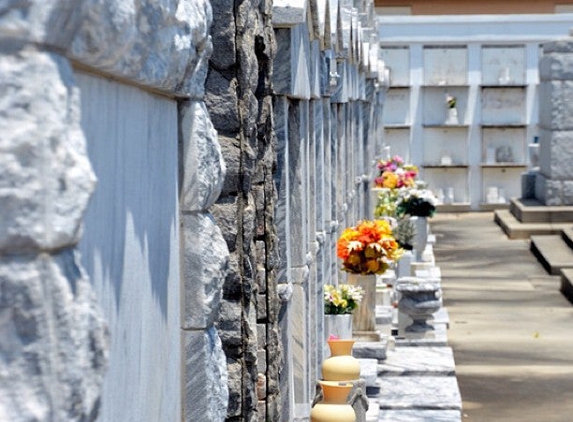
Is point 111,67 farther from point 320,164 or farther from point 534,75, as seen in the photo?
point 534,75

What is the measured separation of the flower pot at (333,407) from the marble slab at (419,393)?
145 inches

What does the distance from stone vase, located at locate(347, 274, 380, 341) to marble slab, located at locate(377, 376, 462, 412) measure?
439 millimetres

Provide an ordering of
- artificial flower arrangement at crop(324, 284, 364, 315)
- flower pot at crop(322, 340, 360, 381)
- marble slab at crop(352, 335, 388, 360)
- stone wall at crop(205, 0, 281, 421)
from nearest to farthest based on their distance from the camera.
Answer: stone wall at crop(205, 0, 281, 421) → flower pot at crop(322, 340, 360, 381) → artificial flower arrangement at crop(324, 284, 364, 315) → marble slab at crop(352, 335, 388, 360)

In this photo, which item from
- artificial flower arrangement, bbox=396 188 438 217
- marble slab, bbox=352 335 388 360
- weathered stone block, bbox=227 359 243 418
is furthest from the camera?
artificial flower arrangement, bbox=396 188 438 217

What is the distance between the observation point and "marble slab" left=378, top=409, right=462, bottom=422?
30.3 feet

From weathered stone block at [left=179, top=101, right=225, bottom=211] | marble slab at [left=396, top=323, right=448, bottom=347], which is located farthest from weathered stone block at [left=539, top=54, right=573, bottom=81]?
weathered stone block at [left=179, top=101, right=225, bottom=211]

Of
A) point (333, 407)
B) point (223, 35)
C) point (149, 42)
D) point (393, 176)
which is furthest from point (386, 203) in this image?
point (149, 42)

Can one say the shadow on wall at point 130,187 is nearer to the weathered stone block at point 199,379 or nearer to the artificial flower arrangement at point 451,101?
the weathered stone block at point 199,379

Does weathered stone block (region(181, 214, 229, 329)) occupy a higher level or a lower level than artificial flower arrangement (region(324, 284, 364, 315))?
higher

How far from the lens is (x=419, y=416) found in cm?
934

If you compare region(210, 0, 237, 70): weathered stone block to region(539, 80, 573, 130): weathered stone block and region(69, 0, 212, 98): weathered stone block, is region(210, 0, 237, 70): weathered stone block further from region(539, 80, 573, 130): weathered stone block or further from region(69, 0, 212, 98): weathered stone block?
region(539, 80, 573, 130): weathered stone block

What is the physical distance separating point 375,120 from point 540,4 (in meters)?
13.1

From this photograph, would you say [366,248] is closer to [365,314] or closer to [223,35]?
[365,314]

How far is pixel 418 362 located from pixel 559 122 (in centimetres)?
1368
